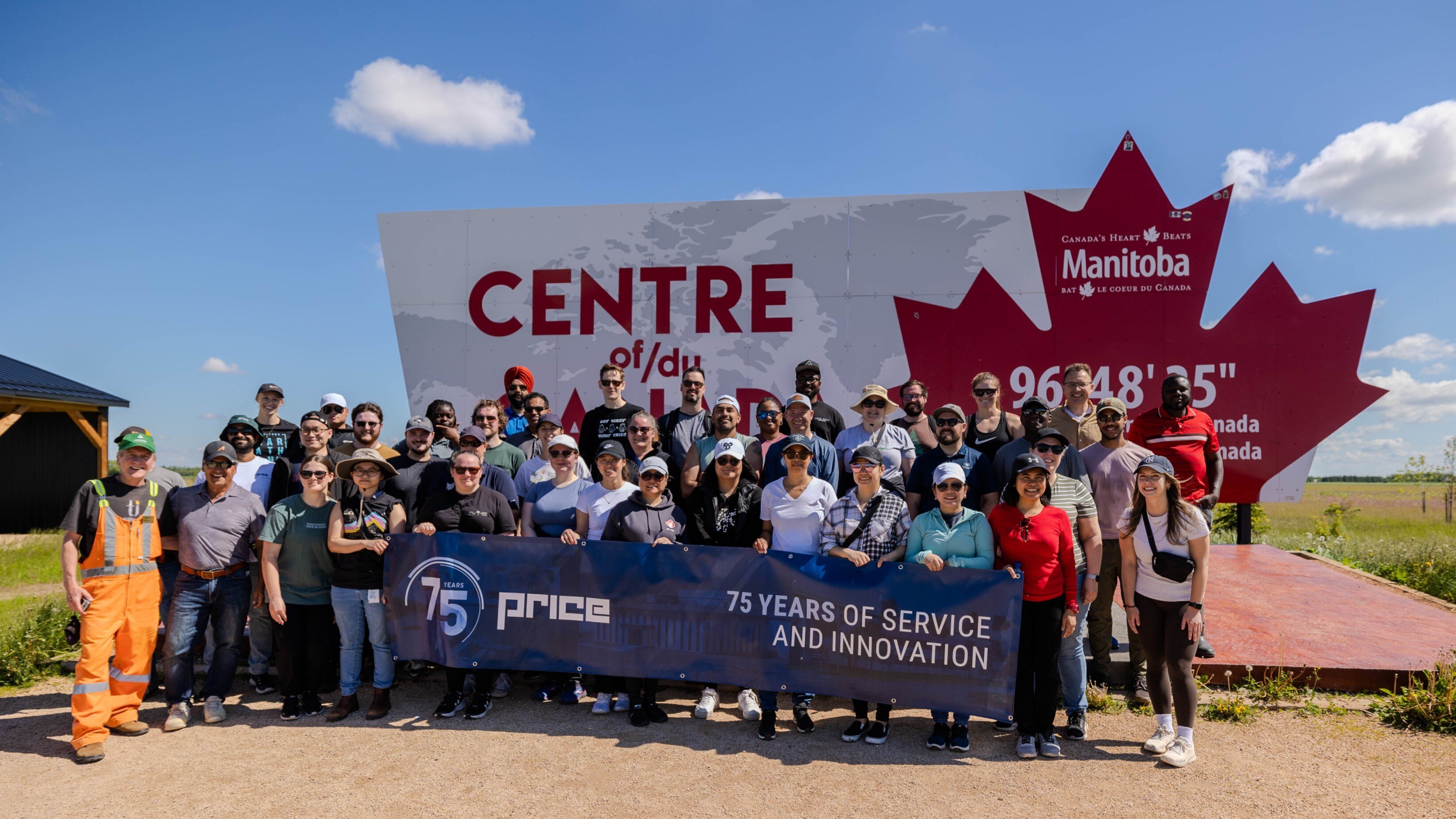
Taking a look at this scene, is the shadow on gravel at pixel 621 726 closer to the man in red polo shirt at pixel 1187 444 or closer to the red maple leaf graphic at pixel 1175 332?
the man in red polo shirt at pixel 1187 444

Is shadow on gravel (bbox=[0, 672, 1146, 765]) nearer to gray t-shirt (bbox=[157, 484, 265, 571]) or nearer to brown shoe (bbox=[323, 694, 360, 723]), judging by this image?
brown shoe (bbox=[323, 694, 360, 723])

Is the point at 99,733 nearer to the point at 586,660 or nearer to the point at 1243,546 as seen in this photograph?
the point at 586,660

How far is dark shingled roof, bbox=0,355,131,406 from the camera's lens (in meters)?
14.2

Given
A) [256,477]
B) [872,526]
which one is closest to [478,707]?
[256,477]

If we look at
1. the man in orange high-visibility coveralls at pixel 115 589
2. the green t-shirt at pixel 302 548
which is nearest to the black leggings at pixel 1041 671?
the green t-shirt at pixel 302 548

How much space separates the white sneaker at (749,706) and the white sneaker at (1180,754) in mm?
2286

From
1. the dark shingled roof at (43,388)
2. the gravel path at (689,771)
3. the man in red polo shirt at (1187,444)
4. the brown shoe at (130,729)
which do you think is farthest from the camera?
the dark shingled roof at (43,388)

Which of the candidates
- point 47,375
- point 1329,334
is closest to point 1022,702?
point 1329,334

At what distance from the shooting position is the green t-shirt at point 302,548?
464cm

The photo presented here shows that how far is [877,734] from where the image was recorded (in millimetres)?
4219

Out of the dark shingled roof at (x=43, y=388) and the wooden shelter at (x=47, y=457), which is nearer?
the dark shingled roof at (x=43, y=388)

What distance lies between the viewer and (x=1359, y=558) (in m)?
9.68

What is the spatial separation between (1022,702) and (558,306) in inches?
255

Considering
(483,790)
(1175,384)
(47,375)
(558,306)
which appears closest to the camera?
(483,790)
